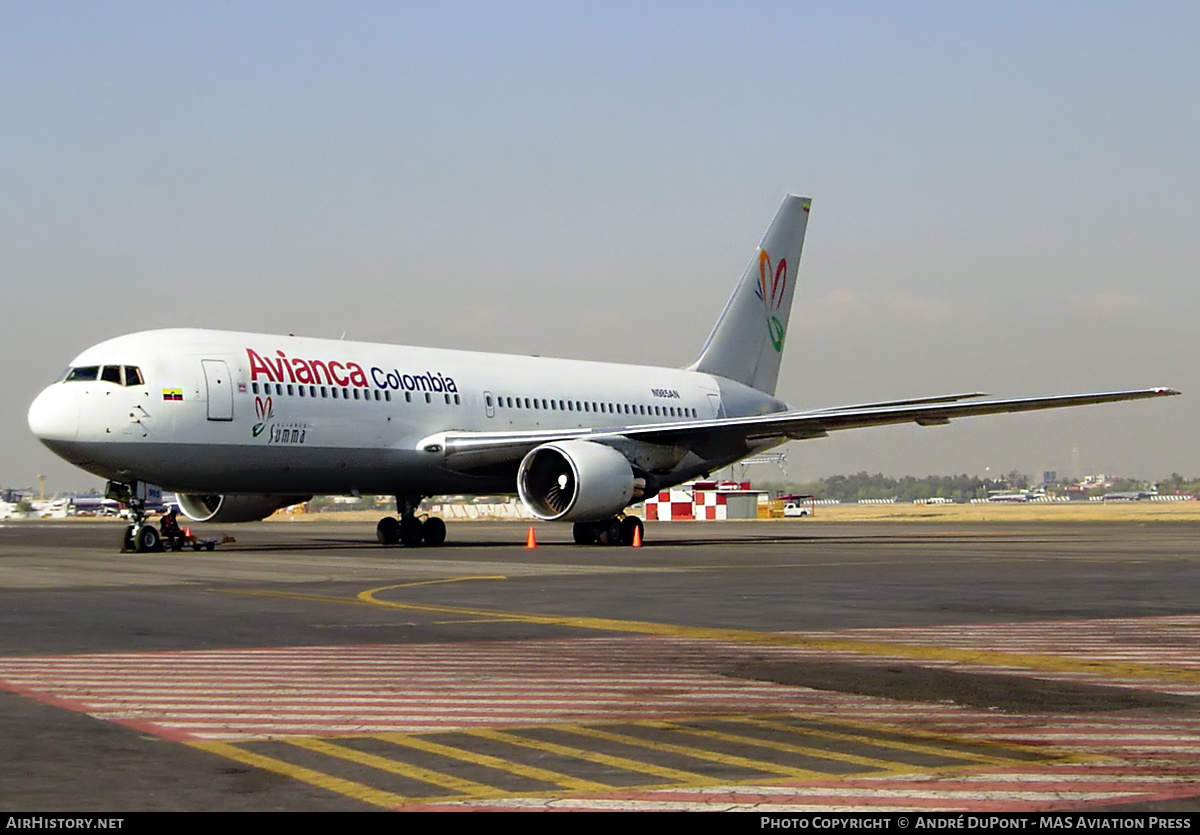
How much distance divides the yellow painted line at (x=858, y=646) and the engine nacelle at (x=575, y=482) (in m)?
16.3

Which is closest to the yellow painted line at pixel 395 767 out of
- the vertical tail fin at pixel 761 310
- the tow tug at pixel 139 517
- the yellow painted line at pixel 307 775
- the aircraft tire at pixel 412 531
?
the yellow painted line at pixel 307 775

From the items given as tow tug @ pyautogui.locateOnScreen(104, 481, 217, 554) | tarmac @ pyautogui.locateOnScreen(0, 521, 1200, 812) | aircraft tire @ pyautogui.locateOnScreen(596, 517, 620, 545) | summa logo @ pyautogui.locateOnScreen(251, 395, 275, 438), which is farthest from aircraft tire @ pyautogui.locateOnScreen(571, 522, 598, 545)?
tarmac @ pyautogui.locateOnScreen(0, 521, 1200, 812)

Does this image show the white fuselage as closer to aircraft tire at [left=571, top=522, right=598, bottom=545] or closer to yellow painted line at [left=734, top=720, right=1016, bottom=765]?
aircraft tire at [left=571, top=522, right=598, bottom=545]

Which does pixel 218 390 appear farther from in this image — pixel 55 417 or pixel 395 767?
pixel 395 767

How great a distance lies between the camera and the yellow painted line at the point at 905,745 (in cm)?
669

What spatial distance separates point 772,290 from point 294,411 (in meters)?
18.5

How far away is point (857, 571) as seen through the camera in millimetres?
21875

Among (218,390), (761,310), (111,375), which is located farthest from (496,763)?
(761,310)

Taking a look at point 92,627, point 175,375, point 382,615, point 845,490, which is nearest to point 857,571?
point 382,615

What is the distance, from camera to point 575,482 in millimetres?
31562

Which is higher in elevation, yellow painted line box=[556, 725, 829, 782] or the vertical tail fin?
the vertical tail fin

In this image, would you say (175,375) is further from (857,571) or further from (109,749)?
(109,749)

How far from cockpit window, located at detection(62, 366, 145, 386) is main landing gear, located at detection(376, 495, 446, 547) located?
26.8 ft

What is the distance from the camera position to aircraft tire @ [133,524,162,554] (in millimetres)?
29969
